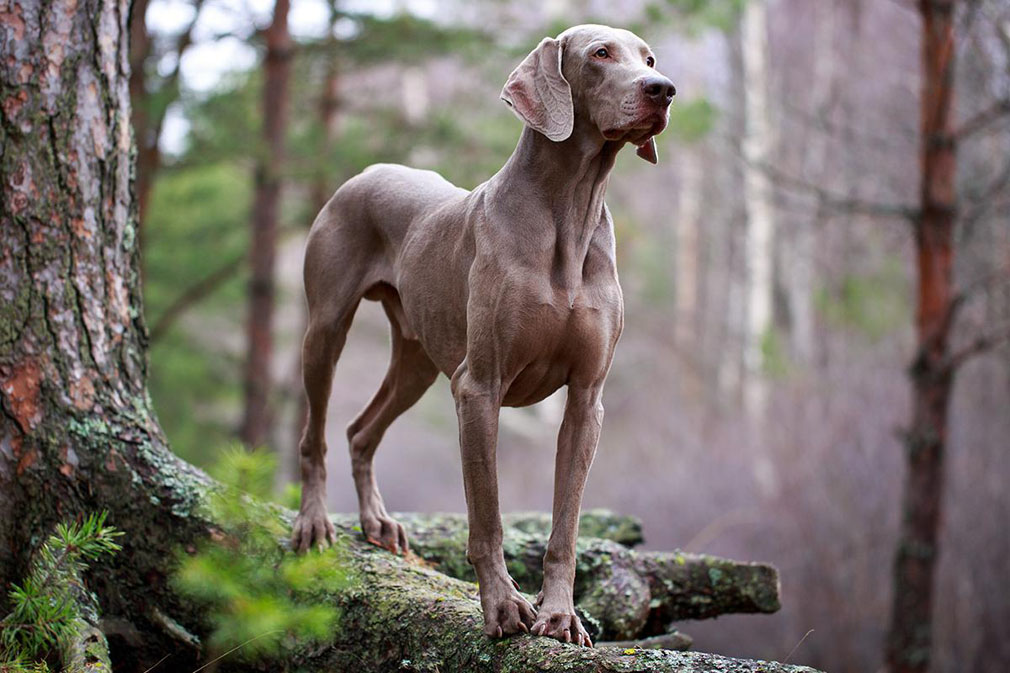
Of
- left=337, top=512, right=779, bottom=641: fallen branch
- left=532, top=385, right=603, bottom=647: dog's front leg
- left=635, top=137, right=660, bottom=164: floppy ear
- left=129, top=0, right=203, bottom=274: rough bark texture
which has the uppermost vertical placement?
left=129, top=0, right=203, bottom=274: rough bark texture

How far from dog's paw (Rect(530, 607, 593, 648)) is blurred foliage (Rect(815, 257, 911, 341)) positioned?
40.0 feet

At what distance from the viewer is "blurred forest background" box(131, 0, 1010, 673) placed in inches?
408

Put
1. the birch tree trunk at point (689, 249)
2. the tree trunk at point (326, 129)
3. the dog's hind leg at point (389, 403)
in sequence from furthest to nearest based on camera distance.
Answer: the birch tree trunk at point (689, 249) → the tree trunk at point (326, 129) → the dog's hind leg at point (389, 403)

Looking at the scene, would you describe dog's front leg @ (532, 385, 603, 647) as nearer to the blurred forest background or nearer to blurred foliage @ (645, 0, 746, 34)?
the blurred forest background

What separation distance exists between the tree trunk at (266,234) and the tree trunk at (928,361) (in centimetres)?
610

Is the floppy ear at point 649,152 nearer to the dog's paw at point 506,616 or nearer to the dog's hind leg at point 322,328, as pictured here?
the dog's hind leg at point 322,328

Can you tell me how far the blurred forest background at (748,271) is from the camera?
10.4 metres

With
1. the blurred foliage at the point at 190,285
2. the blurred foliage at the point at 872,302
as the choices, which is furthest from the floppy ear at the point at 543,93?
the blurred foliage at the point at 872,302

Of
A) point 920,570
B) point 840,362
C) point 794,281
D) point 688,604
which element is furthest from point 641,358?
point 688,604

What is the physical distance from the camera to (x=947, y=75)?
284 inches

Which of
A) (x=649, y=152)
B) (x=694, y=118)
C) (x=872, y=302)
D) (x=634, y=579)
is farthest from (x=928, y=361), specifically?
(x=872, y=302)

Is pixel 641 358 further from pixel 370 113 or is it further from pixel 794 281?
pixel 370 113

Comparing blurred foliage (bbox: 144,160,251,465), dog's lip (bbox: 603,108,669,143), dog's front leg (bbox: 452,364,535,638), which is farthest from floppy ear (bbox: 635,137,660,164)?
blurred foliage (bbox: 144,160,251,465)

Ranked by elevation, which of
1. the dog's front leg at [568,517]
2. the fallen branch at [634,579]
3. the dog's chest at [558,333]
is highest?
the dog's chest at [558,333]
